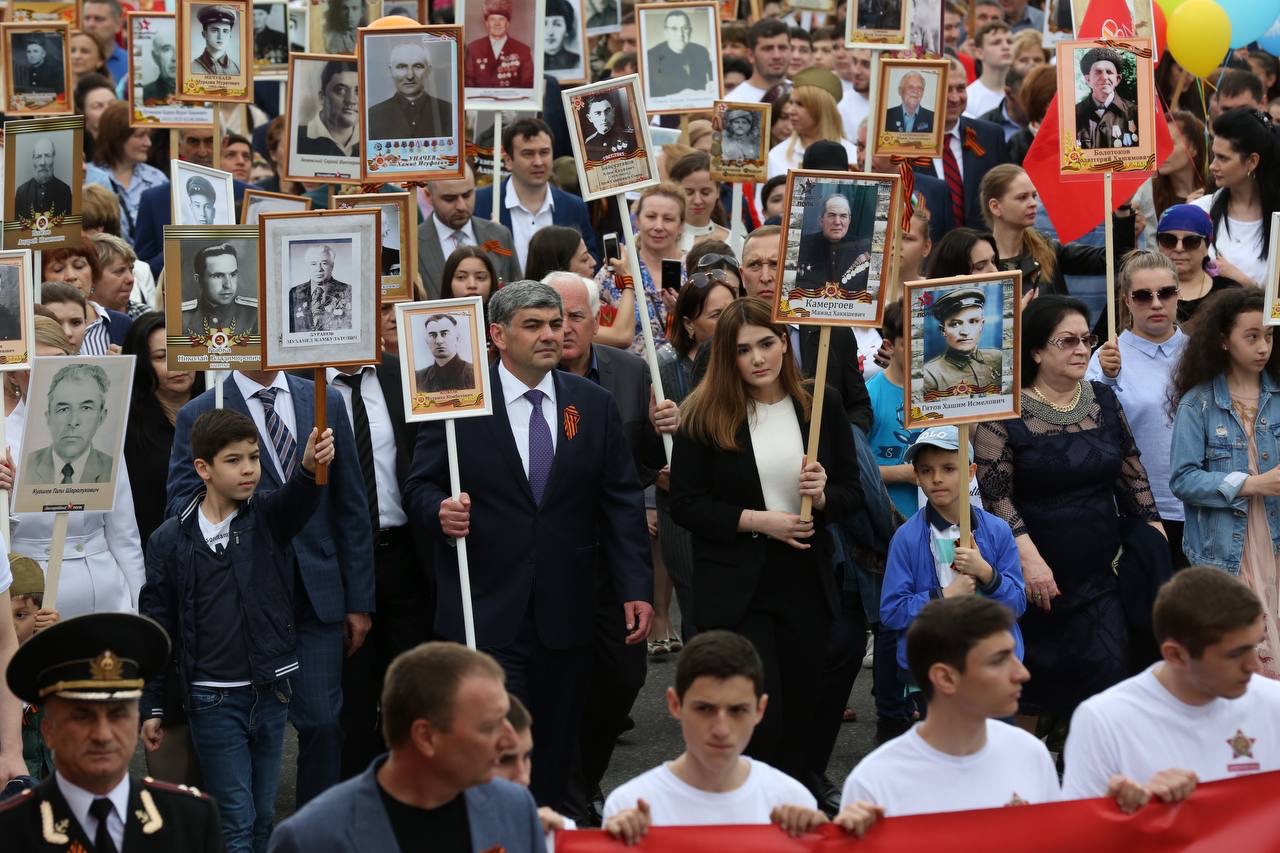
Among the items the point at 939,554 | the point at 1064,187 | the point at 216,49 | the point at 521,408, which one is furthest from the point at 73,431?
the point at 1064,187

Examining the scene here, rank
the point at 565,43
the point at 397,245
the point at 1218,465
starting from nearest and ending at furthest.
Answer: the point at 1218,465
the point at 397,245
the point at 565,43

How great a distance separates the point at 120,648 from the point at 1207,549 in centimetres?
526

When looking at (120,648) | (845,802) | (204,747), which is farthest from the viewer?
(204,747)

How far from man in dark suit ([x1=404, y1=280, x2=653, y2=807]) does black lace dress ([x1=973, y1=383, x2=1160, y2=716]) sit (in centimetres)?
157

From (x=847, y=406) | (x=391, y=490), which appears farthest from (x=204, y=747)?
(x=847, y=406)

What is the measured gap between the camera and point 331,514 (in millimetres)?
8328

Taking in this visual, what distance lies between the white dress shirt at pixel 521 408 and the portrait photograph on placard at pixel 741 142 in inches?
170

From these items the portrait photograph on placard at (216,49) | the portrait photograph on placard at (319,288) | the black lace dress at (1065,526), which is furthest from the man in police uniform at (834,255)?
the portrait photograph on placard at (216,49)

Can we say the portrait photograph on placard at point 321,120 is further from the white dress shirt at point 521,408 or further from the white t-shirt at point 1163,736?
the white t-shirt at point 1163,736

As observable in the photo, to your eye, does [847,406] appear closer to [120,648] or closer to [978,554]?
[978,554]

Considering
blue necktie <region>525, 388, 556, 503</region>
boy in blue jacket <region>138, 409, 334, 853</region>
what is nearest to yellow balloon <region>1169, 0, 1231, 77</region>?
blue necktie <region>525, 388, 556, 503</region>

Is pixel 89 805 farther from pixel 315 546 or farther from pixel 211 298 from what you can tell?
pixel 211 298

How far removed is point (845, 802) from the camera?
18.5 feet

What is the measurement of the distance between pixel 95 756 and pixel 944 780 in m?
2.27
